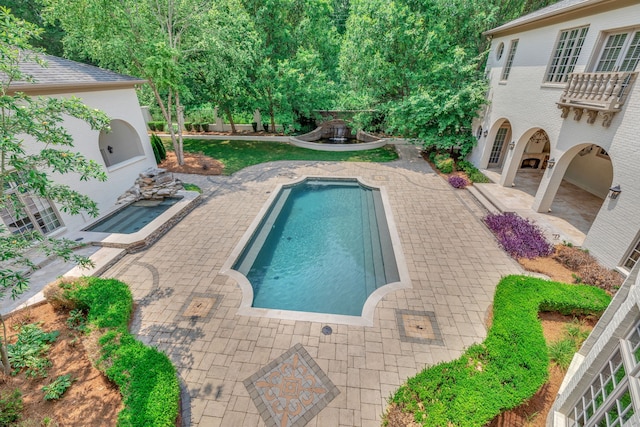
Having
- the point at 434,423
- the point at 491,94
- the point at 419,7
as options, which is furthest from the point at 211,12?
the point at 434,423

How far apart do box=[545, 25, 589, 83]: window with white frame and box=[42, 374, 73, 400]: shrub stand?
1802 cm

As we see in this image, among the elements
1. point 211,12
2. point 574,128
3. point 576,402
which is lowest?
point 576,402

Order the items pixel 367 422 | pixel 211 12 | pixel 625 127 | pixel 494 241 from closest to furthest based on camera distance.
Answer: pixel 367 422
pixel 625 127
pixel 494 241
pixel 211 12

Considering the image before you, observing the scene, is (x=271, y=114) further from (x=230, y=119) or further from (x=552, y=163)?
(x=552, y=163)

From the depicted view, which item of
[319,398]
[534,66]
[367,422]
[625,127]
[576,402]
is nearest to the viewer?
[576,402]

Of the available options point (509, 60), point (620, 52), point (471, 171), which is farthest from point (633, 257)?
point (509, 60)

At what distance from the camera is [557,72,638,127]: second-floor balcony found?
8.59 m

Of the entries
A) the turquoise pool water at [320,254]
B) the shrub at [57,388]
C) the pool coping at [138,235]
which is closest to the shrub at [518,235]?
the turquoise pool water at [320,254]

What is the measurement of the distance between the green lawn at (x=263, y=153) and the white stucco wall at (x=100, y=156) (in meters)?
5.11

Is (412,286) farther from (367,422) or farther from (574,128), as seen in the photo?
(574,128)

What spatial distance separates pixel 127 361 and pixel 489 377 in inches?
280

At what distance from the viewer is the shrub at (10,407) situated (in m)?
4.76

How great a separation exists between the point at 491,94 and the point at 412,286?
1397 centimetres

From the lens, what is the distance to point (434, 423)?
181 inches
